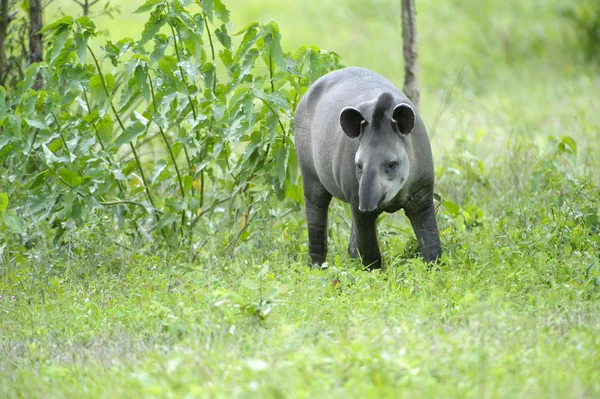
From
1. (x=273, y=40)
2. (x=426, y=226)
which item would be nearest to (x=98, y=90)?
(x=273, y=40)

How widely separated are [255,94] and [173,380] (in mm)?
3100

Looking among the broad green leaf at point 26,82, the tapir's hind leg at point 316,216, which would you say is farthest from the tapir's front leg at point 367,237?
the broad green leaf at point 26,82

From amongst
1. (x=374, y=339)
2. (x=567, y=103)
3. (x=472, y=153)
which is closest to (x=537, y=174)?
(x=472, y=153)

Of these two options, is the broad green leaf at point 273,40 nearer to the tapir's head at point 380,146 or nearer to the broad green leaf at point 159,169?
the tapir's head at point 380,146

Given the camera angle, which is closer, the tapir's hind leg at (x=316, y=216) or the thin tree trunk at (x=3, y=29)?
the tapir's hind leg at (x=316, y=216)

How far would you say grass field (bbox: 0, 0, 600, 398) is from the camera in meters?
3.84

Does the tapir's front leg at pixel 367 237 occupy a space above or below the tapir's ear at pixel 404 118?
below

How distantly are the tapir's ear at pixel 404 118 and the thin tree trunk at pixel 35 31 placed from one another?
370 centimetres

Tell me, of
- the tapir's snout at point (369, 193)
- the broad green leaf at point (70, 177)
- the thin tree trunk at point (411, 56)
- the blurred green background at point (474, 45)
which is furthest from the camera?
the blurred green background at point (474, 45)

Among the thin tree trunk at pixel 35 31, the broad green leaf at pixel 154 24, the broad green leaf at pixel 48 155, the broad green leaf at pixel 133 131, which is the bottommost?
the broad green leaf at pixel 48 155

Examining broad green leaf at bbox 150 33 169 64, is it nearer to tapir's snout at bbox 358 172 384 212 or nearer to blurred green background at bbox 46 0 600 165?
tapir's snout at bbox 358 172 384 212

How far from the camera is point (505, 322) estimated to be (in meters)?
4.57

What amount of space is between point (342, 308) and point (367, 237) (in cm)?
106

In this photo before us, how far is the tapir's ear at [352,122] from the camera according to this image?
5.66 metres
